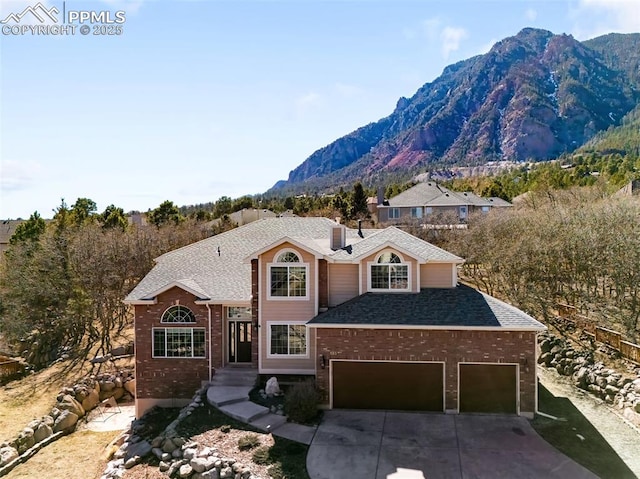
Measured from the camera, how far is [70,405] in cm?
1891

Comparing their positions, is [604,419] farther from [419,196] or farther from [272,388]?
[419,196]

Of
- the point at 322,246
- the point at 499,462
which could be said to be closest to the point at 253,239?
the point at 322,246

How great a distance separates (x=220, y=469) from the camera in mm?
11734

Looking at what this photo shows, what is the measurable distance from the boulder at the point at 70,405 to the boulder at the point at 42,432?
1220 millimetres

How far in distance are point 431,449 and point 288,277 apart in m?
7.57

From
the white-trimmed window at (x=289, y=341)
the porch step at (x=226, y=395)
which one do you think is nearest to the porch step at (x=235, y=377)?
the porch step at (x=226, y=395)

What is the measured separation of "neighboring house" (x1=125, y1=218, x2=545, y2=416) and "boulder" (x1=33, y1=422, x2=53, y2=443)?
3.51 meters

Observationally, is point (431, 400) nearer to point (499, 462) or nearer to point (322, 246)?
point (499, 462)

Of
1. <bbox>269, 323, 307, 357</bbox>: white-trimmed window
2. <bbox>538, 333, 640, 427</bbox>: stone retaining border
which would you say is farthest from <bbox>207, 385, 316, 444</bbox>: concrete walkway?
<bbox>538, 333, 640, 427</bbox>: stone retaining border

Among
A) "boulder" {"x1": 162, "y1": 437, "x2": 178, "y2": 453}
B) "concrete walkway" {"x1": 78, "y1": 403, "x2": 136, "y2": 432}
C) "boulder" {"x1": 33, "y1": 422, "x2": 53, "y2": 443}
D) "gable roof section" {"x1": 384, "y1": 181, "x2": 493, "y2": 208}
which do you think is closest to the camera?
"boulder" {"x1": 162, "y1": 437, "x2": 178, "y2": 453}

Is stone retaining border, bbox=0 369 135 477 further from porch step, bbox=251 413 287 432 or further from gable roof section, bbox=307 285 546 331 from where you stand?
gable roof section, bbox=307 285 546 331

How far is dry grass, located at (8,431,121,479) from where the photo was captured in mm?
14716

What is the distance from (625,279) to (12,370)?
103 feet

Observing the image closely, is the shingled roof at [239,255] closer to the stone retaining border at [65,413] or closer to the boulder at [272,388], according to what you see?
the boulder at [272,388]
